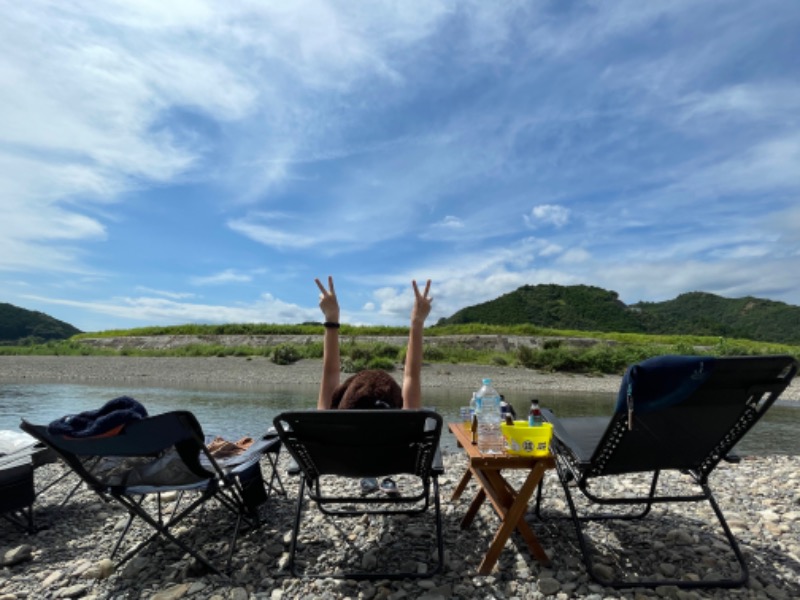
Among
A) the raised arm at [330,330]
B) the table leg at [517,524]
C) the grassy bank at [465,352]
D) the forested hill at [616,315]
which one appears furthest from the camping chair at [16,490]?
the forested hill at [616,315]

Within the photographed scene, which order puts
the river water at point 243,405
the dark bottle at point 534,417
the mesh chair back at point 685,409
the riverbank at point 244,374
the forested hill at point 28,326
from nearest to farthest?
the mesh chair back at point 685,409, the dark bottle at point 534,417, the river water at point 243,405, the riverbank at point 244,374, the forested hill at point 28,326

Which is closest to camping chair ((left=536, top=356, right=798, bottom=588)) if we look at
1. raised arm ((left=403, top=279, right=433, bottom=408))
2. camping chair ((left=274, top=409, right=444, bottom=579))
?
camping chair ((left=274, top=409, right=444, bottom=579))

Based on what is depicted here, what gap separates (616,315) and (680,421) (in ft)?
274

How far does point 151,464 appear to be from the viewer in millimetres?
2967

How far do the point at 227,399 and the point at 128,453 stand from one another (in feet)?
37.9

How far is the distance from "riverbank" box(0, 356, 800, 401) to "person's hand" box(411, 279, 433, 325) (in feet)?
46.7

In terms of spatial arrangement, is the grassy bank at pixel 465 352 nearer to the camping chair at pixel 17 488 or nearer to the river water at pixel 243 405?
the river water at pixel 243 405

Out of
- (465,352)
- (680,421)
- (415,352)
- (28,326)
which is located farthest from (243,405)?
(28,326)

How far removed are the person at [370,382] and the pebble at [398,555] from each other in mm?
723

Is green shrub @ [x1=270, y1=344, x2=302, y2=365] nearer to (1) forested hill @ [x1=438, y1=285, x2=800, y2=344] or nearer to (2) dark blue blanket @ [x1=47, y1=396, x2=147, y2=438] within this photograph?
(2) dark blue blanket @ [x1=47, y1=396, x2=147, y2=438]

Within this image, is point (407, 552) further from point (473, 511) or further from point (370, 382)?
point (370, 382)

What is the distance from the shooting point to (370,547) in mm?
2992

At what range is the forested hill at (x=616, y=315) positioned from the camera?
2938 inches

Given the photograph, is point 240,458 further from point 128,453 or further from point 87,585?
point 87,585
